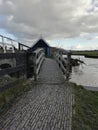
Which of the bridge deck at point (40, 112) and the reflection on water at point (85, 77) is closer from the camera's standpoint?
the bridge deck at point (40, 112)

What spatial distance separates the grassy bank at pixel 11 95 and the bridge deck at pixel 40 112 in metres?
0.18

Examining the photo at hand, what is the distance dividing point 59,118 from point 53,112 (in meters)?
0.38

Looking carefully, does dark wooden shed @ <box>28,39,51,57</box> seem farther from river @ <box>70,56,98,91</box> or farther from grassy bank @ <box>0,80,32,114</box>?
grassy bank @ <box>0,80,32,114</box>

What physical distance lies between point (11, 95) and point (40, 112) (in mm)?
1380

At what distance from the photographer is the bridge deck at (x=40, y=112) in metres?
3.78

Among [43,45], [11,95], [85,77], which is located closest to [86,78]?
[85,77]

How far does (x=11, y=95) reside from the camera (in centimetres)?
557

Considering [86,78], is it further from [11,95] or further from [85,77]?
[11,95]

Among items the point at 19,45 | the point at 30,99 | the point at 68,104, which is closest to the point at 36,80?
the point at 30,99

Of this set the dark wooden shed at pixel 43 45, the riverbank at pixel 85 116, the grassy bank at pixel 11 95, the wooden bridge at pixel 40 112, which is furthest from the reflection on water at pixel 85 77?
the riverbank at pixel 85 116

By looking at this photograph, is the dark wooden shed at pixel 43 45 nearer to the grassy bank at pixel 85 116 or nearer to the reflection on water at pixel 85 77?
the reflection on water at pixel 85 77

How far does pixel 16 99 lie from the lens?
218 inches

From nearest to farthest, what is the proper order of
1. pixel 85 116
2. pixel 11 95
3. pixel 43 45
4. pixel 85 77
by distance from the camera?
1. pixel 85 116
2. pixel 11 95
3. pixel 85 77
4. pixel 43 45

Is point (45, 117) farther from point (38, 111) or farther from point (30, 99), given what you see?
point (30, 99)
